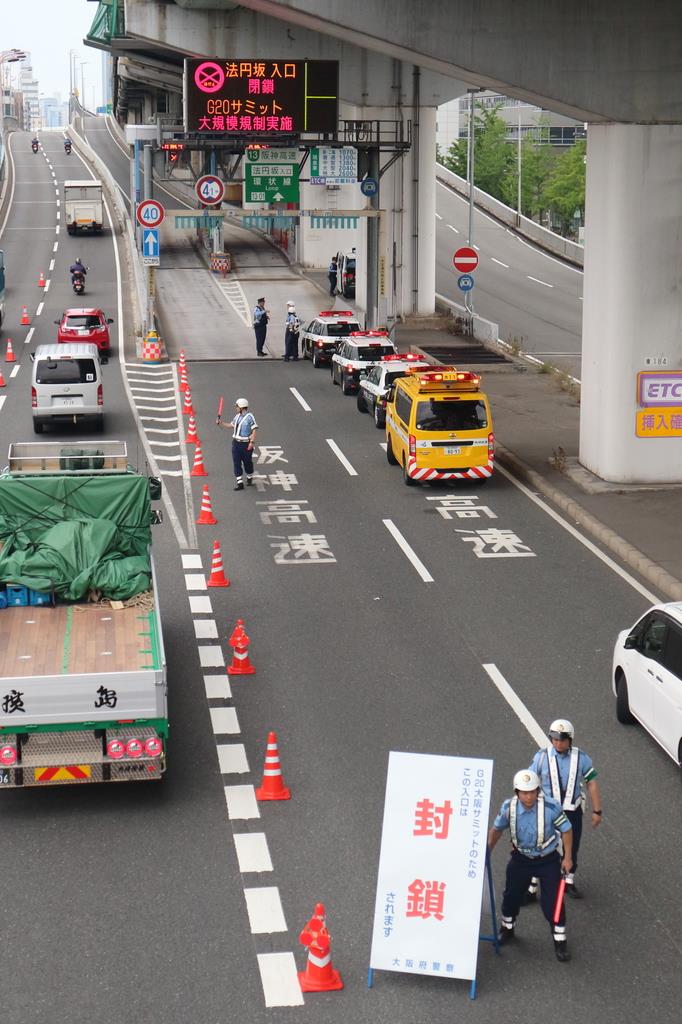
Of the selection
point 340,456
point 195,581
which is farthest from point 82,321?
point 195,581

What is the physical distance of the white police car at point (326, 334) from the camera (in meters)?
42.0

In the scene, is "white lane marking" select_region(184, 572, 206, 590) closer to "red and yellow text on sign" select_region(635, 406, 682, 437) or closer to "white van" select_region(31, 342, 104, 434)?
"red and yellow text on sign" select_region(635, 406, 682, 437)

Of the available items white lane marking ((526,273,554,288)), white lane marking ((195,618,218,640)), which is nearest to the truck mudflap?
white lane marking ((195,618,218,640))

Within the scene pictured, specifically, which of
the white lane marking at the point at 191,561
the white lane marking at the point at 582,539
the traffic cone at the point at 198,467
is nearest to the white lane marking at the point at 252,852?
the white lane marking at the point at 582,539

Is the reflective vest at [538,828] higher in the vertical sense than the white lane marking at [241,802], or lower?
higher

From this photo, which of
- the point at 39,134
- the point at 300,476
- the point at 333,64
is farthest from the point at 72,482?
the point at 39,134

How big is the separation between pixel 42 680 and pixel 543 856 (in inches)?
187

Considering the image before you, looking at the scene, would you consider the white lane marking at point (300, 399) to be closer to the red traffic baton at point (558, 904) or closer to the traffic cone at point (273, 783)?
the traffic cone at point (273, 783)

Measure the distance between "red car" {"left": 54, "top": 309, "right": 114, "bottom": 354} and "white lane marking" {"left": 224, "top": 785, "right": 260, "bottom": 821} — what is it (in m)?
31.0

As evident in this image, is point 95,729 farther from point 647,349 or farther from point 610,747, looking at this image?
point 647,349

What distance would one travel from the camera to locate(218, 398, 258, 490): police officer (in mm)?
26031

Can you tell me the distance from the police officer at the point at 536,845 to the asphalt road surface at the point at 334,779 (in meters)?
0.38

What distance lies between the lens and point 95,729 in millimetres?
12672

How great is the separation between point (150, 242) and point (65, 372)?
1092 cm
